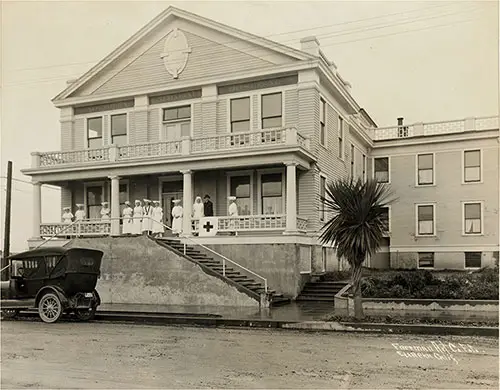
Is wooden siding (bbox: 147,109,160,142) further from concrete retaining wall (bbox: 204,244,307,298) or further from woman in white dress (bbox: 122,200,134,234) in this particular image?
concrete retaining wall (bbox: 204,244,307,298)

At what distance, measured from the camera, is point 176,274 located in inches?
711

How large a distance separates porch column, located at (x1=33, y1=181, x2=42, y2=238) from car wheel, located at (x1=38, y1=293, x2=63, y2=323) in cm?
907

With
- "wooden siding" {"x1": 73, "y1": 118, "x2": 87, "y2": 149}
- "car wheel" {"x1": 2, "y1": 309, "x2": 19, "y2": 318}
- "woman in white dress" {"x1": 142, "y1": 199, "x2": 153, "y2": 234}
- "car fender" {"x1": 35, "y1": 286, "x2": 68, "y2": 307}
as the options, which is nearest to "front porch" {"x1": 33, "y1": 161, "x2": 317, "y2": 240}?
"woman in white dress" {"x1": 142, "y1": 199, "x2": 153, "y2": 234}

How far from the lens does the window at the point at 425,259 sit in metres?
18.3

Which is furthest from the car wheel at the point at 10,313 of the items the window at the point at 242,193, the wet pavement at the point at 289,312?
the window at the point at 242,193

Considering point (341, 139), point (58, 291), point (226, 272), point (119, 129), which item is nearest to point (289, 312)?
point (226, 272)

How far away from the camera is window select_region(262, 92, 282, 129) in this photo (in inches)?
850

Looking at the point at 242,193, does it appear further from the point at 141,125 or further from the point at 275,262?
the point at 141,125

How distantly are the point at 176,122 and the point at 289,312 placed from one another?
11.0 metres

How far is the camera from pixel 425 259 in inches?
746

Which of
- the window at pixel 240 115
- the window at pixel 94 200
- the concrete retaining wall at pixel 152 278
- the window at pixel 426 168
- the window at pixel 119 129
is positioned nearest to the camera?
the concrete retaining wall at pixel 152 278

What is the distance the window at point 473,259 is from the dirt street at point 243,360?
215 inches

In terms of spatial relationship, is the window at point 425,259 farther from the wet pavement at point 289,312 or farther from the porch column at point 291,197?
the porch column at point 291,197

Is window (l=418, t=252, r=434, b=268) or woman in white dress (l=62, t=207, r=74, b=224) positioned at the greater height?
woman in white dress (l=62, t=207, r=74, b=224)
